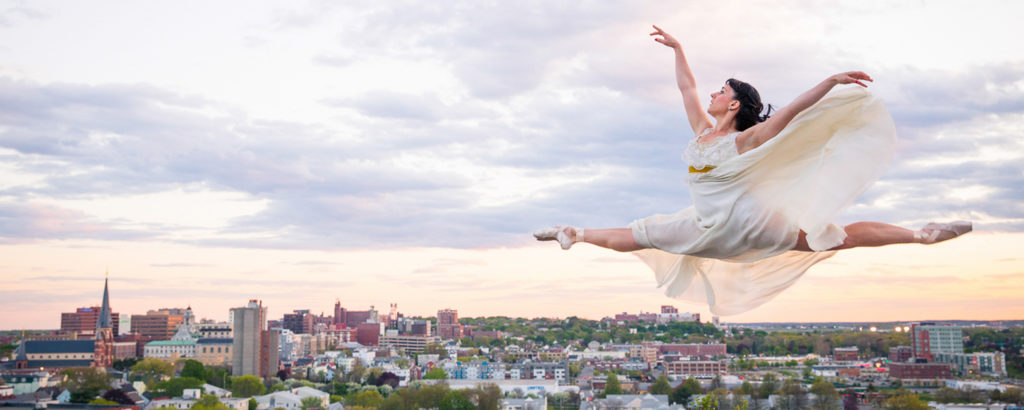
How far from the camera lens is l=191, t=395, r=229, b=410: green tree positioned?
112 feet

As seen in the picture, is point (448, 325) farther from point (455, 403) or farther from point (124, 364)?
point (455, 403)

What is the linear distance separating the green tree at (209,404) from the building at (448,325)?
6002cm

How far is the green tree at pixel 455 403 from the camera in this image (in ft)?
119

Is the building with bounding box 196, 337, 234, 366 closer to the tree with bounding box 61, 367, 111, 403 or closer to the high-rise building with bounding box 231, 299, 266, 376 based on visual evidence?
the high-rise building with bounding box 231, 299, 266, 376

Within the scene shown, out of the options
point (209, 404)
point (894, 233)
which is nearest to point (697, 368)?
point (209, 404)

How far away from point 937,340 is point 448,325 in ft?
154

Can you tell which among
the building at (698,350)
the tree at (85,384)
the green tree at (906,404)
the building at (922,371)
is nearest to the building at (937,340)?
the building at (922,371)

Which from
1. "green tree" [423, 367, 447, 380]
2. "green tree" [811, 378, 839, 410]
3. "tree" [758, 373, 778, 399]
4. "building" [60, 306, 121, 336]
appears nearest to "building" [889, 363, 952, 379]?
"tree" [758, 373, 778, 399]

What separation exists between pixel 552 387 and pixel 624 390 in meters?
4.17

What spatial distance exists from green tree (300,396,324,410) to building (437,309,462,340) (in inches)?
2282

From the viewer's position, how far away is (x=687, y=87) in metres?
3.66

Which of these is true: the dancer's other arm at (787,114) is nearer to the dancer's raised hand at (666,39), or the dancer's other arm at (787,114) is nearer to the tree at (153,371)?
the dancer's raised hand at (666,39)

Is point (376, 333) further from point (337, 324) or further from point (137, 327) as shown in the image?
point (137, 327)

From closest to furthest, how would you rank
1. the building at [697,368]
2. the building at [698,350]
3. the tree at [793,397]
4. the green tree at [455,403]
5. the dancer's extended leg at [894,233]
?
the dancer's extended leg at [894,233] < the green tree at [455,403] < the tree at [793,397] < the building at [697,368] < the building at [698,350]
